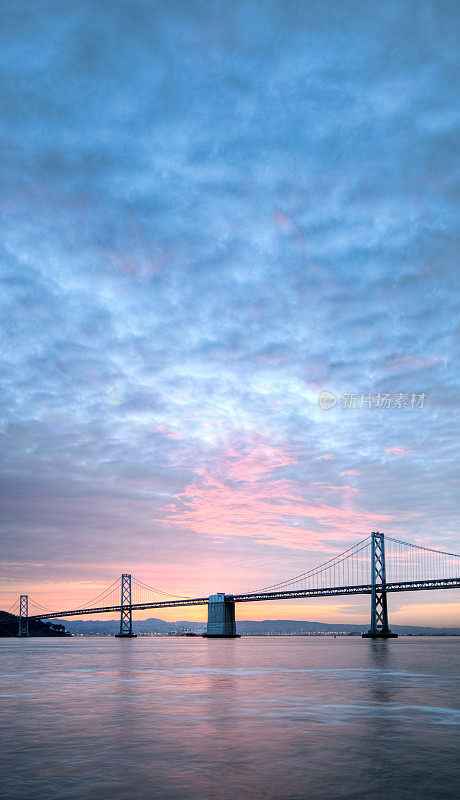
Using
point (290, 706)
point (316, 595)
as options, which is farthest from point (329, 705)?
point (316, 595)

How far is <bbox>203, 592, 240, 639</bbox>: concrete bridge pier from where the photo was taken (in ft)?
419

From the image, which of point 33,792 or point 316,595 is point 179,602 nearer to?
point 316,595

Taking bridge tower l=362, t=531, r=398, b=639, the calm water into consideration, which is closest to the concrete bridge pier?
bridge tower l=362, t=531, r=398, b=639

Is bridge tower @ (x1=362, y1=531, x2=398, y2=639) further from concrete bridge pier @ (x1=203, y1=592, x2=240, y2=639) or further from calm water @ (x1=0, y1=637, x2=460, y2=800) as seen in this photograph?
calm water @ (x1=0, y1=637, x2=460, y2=800)

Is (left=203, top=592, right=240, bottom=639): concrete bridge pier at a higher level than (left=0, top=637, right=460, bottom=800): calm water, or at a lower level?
lower

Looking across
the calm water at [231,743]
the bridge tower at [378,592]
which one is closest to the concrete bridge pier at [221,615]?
the bridge tower at [378,592]

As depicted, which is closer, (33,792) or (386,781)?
(33,792)

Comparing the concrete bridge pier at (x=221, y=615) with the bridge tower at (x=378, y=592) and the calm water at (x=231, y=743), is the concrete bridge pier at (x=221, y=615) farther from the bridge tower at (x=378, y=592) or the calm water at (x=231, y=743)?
the calm water at (x=231, y=743)

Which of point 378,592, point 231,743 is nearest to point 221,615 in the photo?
point 378,592

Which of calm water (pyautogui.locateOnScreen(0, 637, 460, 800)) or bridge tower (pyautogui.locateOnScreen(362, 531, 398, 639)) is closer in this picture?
calm water (pyautogui.locateOnScreen(0, 637, 460, 800))

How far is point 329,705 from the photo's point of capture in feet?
74.1

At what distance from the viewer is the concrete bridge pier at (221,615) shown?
127812 mm

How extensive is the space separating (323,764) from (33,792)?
5909 mm

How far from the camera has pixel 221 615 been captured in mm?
128750
